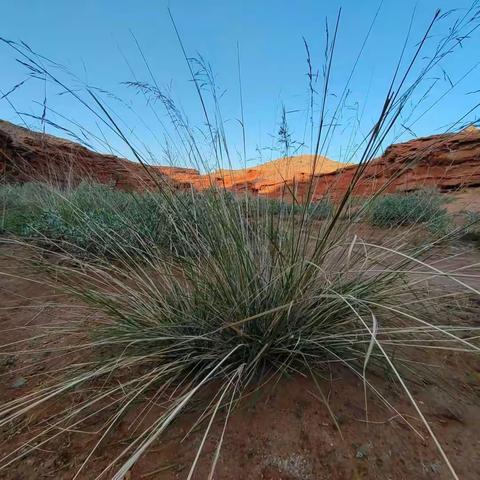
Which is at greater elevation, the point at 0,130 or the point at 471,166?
the point at 0,130

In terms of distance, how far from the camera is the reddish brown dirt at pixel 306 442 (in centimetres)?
79

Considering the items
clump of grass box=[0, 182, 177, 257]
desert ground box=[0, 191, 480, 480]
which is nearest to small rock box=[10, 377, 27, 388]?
desert ground box=[0, 191, 480, 480]

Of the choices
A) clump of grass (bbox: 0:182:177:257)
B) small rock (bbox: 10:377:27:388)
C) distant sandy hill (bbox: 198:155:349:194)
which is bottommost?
small rock (bbox: 10:377:27:388)

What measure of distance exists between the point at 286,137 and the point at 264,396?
3.75ft

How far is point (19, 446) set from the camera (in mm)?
892

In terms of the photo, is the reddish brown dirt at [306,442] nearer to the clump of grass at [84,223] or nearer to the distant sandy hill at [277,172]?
the distant sandy hill at [277,172]

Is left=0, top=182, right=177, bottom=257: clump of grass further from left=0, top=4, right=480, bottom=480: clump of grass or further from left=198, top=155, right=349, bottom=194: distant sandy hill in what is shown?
left=0, top=4, right=480, bottom=480: clump of grass

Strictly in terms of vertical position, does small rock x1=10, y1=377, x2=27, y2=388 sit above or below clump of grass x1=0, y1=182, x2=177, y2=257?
below

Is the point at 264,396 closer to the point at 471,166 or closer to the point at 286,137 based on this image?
the point at 286,137

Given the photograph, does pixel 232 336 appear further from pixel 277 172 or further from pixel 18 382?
pixel 277 172

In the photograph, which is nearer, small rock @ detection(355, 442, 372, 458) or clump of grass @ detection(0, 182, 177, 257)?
small rock @ detection(355, 442, 372, 458)

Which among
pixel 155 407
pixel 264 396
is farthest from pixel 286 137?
pixel 155 407

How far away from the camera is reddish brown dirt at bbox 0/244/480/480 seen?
0.79m

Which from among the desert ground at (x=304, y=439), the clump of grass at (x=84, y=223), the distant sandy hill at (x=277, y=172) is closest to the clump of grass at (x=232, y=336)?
the desert ground at (x=304, y=439)
